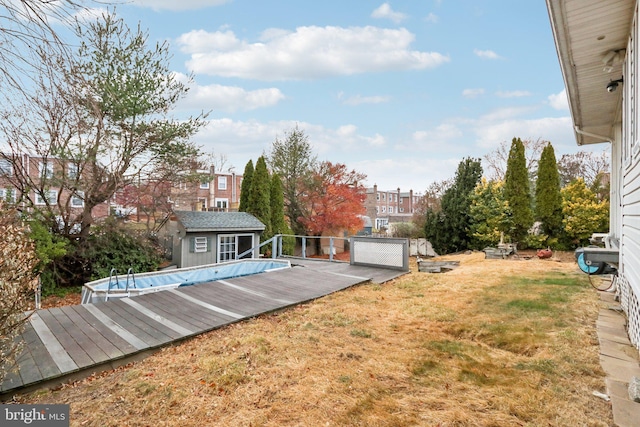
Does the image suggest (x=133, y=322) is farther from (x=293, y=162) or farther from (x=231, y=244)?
(x=293, y=162)

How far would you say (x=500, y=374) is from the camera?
3.15 meters

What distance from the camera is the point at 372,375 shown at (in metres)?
3.21

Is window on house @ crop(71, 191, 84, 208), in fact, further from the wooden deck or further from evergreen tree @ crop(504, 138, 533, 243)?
evergreen tree @ crop(504, 138, 533, 243)

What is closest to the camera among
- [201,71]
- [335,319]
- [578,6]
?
[578,6]

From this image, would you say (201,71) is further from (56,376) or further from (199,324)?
(56,376)

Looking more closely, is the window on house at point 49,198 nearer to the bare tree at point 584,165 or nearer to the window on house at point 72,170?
the window on house at point 72,170

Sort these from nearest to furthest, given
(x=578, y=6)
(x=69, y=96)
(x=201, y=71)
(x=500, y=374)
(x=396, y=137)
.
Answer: (x=69, y=96), (x=578, y=6), (x=500, y=374), (x=201, y=71), (x=396, y=137)

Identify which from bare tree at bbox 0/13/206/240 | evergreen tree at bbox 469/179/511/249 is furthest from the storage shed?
evergreen tree at bbox 469/179/511/249

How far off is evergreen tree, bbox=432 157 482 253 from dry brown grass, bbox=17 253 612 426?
11849mm

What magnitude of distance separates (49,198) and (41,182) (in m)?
0.72

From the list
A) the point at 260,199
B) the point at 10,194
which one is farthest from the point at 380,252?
the point at 10,194

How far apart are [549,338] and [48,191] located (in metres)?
13.6

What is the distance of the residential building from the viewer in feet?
9.59

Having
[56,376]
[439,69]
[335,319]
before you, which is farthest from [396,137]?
[56,376]
